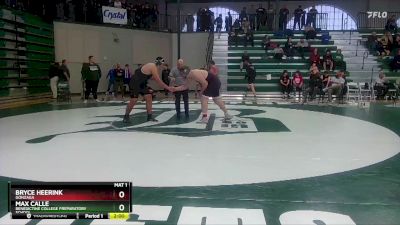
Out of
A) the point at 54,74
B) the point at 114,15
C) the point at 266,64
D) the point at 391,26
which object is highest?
the point at 114,15

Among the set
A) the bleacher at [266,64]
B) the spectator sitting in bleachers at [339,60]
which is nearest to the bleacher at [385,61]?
the spectator sitting in bleachers at [339,60]

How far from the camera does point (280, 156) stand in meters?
4.83

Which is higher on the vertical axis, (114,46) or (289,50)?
(114,46)

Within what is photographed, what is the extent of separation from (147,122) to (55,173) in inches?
154

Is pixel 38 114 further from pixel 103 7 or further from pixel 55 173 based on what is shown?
pixel 103 7

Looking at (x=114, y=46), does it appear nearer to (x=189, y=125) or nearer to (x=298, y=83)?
(x=298, y=83)

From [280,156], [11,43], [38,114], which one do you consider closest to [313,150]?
[280,156]

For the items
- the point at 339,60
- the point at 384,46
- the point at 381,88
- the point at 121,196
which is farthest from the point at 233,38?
the point at 121,196

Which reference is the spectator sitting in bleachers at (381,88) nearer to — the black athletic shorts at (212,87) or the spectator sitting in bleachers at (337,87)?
the spectator sitting in bleachers at (337,87)

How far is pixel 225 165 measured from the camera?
14.3 feet

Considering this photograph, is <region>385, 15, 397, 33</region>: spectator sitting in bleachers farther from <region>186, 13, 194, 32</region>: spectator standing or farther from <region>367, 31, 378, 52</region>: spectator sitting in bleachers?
<region>186, 13, 194, 32</region>: spectator standing

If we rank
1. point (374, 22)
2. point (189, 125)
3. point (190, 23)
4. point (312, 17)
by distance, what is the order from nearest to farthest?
point (189, 125)
point (312, 17)
point (190, 23)
point (374, 22)

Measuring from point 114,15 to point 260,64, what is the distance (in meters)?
6.91

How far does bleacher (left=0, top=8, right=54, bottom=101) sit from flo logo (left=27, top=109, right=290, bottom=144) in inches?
242
